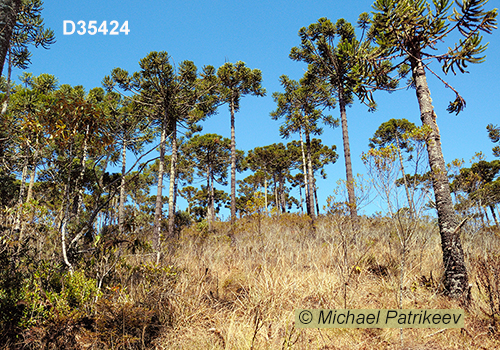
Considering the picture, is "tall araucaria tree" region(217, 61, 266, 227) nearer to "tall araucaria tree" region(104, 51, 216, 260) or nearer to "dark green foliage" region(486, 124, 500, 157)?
"tall araucaria tree" region(104, 51, 216, 260)

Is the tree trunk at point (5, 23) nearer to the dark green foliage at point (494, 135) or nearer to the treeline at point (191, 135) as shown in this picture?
the treeline at point (191, 135)

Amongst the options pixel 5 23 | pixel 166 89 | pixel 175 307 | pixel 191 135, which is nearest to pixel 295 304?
pixel 175 307

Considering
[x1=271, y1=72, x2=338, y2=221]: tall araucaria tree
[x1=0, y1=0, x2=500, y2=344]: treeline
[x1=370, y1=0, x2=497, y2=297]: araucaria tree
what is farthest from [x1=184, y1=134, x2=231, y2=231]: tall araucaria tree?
[x1=370, y1=0, x2=497, y2=297]: araucaria tree

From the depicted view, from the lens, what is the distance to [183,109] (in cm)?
1309

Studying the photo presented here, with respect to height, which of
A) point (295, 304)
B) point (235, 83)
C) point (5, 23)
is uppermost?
point (235, 83)

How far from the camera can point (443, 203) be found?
539 cm

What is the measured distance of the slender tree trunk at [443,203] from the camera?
16.1ft

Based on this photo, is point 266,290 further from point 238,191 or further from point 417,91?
point 238,191

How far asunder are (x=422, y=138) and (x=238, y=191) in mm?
33896

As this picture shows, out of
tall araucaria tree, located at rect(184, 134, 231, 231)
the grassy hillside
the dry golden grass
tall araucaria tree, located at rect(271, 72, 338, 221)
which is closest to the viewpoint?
the grassy hillside

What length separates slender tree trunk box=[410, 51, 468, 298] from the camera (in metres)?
4.92

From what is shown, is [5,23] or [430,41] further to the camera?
[430,41]

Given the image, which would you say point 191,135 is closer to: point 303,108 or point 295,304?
point 303,108

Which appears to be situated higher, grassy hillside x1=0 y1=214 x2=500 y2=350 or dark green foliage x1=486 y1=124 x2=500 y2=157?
dark green foliage x1=486 y1=124 x2=500 y2=157
